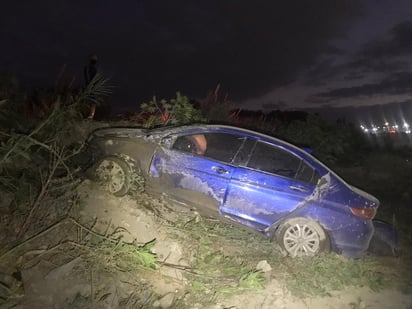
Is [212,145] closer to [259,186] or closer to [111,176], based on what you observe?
[259,186]

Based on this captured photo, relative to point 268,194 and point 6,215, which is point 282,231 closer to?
point 268,194

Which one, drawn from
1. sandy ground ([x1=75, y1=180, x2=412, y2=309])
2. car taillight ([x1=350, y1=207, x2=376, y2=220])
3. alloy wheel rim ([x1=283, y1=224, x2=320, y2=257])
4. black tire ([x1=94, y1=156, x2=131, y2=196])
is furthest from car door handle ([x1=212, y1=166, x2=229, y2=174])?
car taillight ([x1=350, y1=207, x2=376, y2=220])

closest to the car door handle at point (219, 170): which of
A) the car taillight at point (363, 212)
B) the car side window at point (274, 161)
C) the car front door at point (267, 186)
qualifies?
the car front door at point (267, 186)

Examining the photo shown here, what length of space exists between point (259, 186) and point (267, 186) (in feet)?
0.40

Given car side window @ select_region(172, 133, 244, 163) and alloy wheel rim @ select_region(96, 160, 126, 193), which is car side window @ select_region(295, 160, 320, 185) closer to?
car side window @ select_region(172, 133, 244, 163)

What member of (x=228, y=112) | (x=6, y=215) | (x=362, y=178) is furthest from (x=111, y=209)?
(x=362, y=178)

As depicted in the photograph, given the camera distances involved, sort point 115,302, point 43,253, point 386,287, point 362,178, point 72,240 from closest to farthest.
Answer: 1. point 115,302
2. point 43,253
3. point 72,240
4. point 386,287
5. point 362,178

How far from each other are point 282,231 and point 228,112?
7.12 meters

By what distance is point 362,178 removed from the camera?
45.3ft

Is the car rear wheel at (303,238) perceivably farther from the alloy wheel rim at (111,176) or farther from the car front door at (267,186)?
the alloy wheel rim at (111,176)

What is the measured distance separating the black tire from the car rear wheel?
8.60 feet

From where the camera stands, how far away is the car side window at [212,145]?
6.01 metres

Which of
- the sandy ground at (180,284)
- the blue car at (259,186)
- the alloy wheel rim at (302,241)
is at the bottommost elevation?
the sandy ground at (180,284)

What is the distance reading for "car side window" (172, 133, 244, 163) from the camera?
6.01 m
